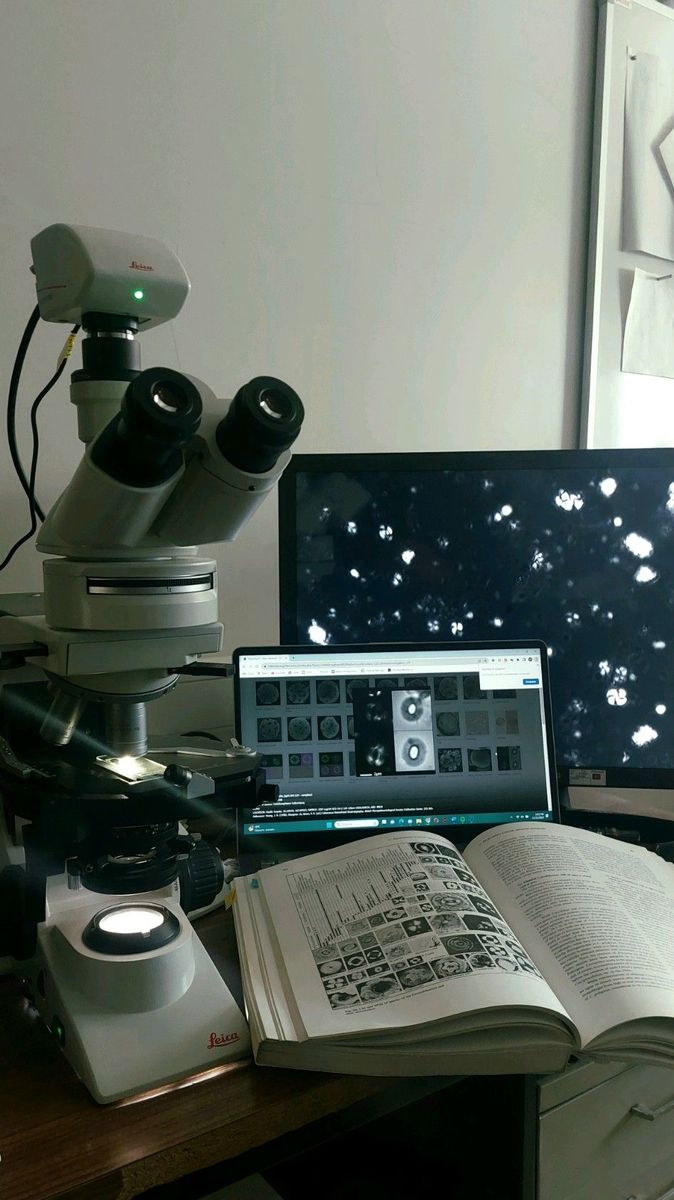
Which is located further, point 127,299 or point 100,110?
point 100,110

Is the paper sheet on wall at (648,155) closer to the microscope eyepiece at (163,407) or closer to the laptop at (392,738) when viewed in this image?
the laptop at (392,738)

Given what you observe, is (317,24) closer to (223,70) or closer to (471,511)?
(223,70)

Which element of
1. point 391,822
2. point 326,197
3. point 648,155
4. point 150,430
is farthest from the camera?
point 648,155

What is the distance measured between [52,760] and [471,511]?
0.60 metres

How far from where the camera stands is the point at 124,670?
0.66 metres

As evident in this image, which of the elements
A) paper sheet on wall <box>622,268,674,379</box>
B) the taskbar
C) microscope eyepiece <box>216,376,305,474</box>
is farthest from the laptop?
paper sheet on wall <box>622,268,674,379</box>

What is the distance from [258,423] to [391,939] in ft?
1.44

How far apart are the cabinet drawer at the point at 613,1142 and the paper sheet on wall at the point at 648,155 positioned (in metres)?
1.42

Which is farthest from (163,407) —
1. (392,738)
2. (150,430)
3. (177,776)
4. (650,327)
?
(650,327)

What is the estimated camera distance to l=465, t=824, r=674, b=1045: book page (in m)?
0.69

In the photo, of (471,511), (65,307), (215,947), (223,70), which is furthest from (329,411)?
(215,947)

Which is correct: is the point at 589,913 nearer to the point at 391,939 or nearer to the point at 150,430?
the point at 391,939

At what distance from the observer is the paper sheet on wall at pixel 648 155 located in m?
1.63

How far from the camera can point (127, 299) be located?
66 cm
